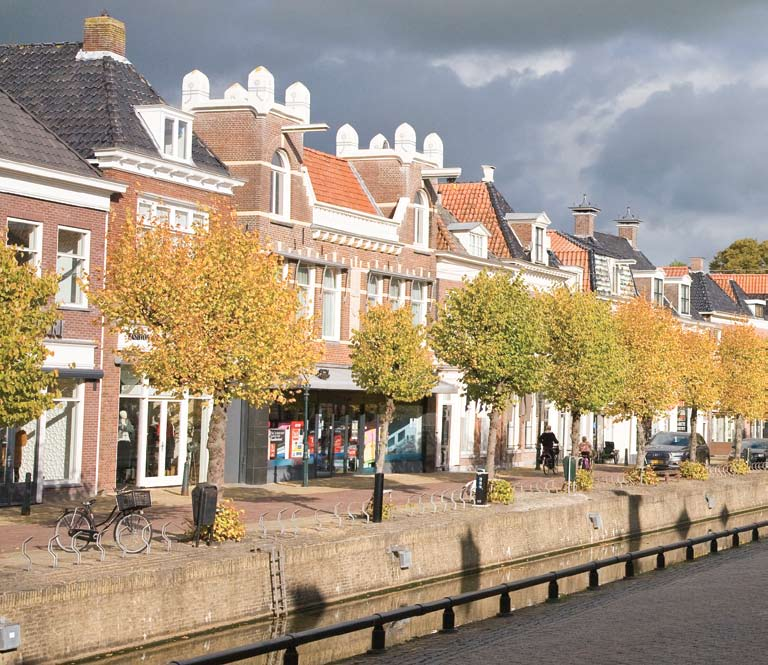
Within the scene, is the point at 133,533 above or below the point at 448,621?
above

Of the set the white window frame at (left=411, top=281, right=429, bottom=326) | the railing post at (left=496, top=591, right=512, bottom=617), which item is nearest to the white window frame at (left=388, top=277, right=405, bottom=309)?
the white window frame at (left=411, top=281, right=429, bottom=326)

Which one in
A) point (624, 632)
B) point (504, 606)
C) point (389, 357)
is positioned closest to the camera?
point (624, 632)

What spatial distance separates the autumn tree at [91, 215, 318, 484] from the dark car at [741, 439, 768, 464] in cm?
3825

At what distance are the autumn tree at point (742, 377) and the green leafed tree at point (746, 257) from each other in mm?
52762

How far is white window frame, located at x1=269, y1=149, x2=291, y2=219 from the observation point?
1555 inches

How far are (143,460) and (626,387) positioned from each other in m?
16.5

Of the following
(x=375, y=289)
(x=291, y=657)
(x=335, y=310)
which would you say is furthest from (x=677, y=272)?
(x=291, y=657)

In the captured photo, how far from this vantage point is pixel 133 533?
2255cm

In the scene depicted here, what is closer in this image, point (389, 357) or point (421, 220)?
point (389, 357)

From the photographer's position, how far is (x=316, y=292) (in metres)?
41.2

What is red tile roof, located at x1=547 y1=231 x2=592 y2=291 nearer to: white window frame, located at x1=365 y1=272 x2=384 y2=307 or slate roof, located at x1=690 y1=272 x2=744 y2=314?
slate roof, located at x1=690 y1=272 x2=744 y2=314

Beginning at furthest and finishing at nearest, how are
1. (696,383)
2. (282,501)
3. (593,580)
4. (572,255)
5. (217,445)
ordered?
(572,255), (696,383), (282,501), (593,580), (217,445)

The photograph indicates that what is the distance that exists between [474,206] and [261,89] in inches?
775

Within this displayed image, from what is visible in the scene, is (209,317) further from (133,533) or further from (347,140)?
(347,140)
